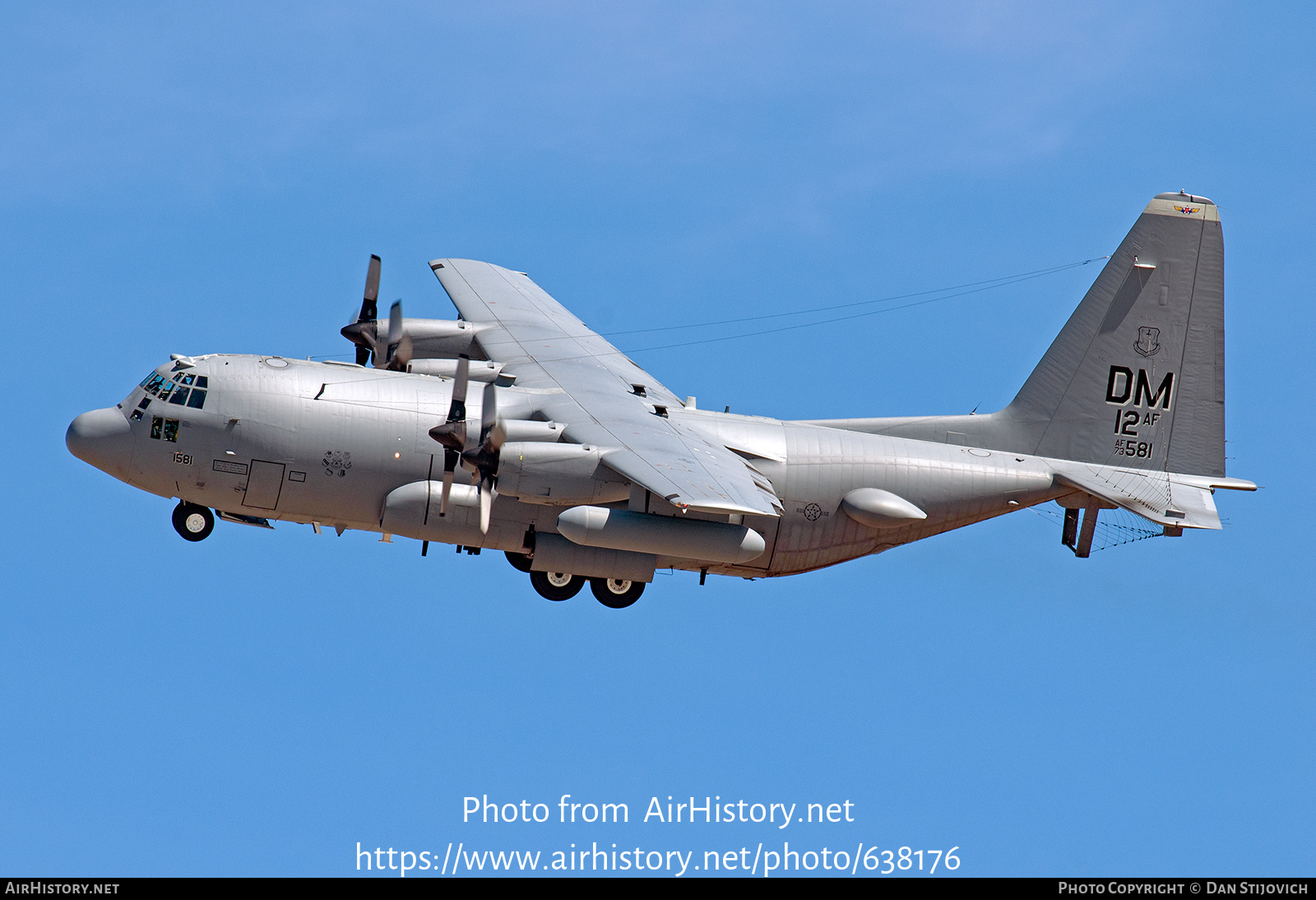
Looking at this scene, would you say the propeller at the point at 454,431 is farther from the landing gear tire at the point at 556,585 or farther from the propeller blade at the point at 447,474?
the landing gear tire at the point at 556,585

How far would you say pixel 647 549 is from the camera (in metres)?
31.0

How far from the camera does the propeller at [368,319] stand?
124ft

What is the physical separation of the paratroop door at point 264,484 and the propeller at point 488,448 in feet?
13.9

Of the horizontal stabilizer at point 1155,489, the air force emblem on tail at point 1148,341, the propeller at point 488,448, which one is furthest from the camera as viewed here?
the air force emblem on tail at point 1148,341

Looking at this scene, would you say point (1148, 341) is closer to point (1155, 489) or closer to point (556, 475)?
point (1155, 489)

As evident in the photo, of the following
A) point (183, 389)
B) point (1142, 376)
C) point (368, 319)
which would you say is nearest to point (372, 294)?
point (368, 319)

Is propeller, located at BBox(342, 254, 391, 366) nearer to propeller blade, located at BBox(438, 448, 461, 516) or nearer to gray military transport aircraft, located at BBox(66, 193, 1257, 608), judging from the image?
gray military transport aircraft, located at BBox(66, 193, 1257, 608)

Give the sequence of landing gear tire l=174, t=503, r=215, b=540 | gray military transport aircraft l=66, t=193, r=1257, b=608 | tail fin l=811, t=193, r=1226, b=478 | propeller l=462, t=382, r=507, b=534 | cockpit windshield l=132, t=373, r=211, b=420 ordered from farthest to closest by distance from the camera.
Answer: tail fin l=811, t=193, r=1226, b=478 → landing gear tire l=174, t=503, r=215, b=540 → cockpit windshield l=132, t=373, r=211, b=420 → gray military transport aircraft l=66, t=193, r=1257, b=608 → propeller l=462, t=382, r=507, b=534

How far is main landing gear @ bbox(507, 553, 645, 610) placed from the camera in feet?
112

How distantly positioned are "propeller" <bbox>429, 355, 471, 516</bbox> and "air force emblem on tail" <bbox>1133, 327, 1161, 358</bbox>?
15373 mm

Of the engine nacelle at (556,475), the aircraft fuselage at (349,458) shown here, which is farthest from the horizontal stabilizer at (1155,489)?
the engine nacelle at (556,475)

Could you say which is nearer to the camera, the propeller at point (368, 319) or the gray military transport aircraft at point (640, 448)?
the gray military transport aircraft at point (640, 448)

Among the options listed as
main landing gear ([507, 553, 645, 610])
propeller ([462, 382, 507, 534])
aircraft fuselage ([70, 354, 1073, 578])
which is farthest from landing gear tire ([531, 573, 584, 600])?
propeller ([462, 382, 507, 534])

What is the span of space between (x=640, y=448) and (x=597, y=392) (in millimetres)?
3860
